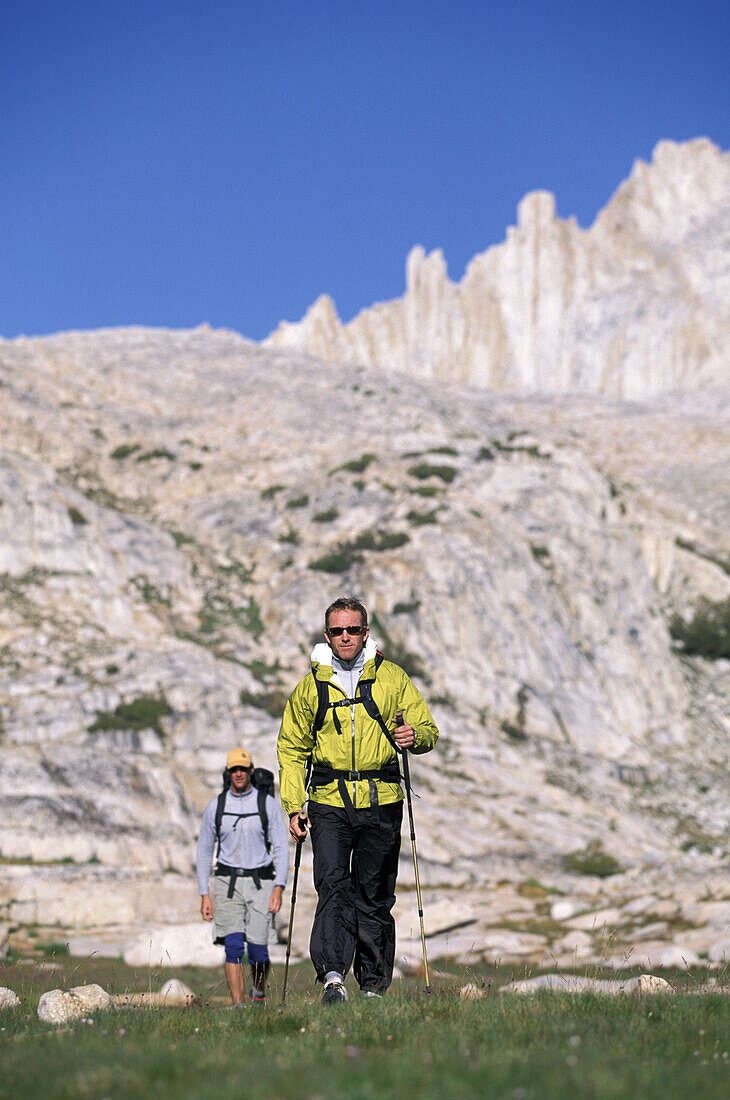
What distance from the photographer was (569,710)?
37.9 meters

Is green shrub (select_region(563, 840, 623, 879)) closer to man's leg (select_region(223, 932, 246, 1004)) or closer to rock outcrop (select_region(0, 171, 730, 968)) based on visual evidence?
rock outcrop (select_region(0, 171, 730, 968))

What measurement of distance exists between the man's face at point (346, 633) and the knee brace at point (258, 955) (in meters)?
3.27

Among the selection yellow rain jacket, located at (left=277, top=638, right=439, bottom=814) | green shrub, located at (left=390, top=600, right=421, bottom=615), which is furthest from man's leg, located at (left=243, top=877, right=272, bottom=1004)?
green shrub, located at (left=390, top=600, right=421, bottom=615)

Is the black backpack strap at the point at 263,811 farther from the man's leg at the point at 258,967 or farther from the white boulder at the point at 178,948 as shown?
the white boulder at the point at 178,948

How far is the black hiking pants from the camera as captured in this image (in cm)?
682

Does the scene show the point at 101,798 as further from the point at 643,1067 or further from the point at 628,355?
the point at 628,355

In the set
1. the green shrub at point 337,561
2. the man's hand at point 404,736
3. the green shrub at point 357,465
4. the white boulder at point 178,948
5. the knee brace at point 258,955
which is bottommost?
the white boulder at point 178,948

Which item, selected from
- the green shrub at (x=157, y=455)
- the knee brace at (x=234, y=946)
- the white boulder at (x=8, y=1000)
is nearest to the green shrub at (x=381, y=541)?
the green shrub at (x=157, y=455)

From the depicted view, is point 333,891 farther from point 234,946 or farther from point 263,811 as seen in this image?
point 234,946

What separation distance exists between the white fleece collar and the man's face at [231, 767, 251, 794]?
78.9 inches

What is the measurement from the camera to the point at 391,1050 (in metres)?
4.81

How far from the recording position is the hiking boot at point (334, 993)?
6.45 metres

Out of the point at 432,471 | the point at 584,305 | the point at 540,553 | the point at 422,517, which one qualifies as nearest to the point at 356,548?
the point at 422,517

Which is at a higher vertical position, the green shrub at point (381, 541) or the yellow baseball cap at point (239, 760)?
the green shrub at point (381, 541)
